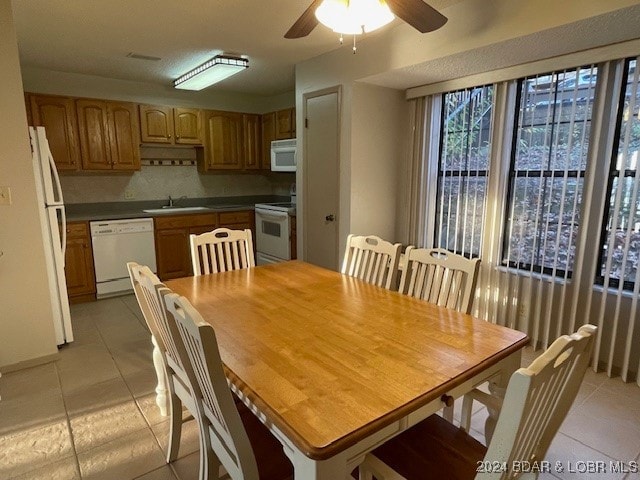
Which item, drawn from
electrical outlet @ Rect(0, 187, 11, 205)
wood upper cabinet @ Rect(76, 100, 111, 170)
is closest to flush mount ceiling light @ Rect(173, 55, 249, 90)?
wood upper cabinet @ Rect(76, 100, 111, 170)

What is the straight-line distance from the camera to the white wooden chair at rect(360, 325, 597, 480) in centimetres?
79

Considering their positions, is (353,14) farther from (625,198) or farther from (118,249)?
(118,249)

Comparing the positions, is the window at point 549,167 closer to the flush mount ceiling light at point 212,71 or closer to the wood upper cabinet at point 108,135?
the flush mount ceiling light at point 212,71

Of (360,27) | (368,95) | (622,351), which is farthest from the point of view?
(368,95)

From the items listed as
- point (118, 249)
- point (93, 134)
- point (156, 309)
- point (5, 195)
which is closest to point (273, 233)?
point (118, 249)

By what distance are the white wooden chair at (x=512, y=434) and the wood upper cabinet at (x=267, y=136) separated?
4.36m

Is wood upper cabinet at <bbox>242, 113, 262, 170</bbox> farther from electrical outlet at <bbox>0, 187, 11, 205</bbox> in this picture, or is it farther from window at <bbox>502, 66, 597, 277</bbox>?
window at <bbox>502, 66, 597, 277</bbox>

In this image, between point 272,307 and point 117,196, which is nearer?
point 272,307

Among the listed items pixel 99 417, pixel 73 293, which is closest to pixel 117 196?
pixel 73 293

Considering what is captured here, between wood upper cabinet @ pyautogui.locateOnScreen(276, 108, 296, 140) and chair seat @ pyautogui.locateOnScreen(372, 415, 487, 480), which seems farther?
wood upper cabinet @ pyautogui.locateOnScreen(276, 108, 296, 140)

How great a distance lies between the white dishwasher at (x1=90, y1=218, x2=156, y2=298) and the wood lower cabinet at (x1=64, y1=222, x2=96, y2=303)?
→ 0.05m

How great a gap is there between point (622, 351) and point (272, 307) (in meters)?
2.35

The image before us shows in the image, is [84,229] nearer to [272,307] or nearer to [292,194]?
[292,194]

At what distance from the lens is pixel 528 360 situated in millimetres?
2658
